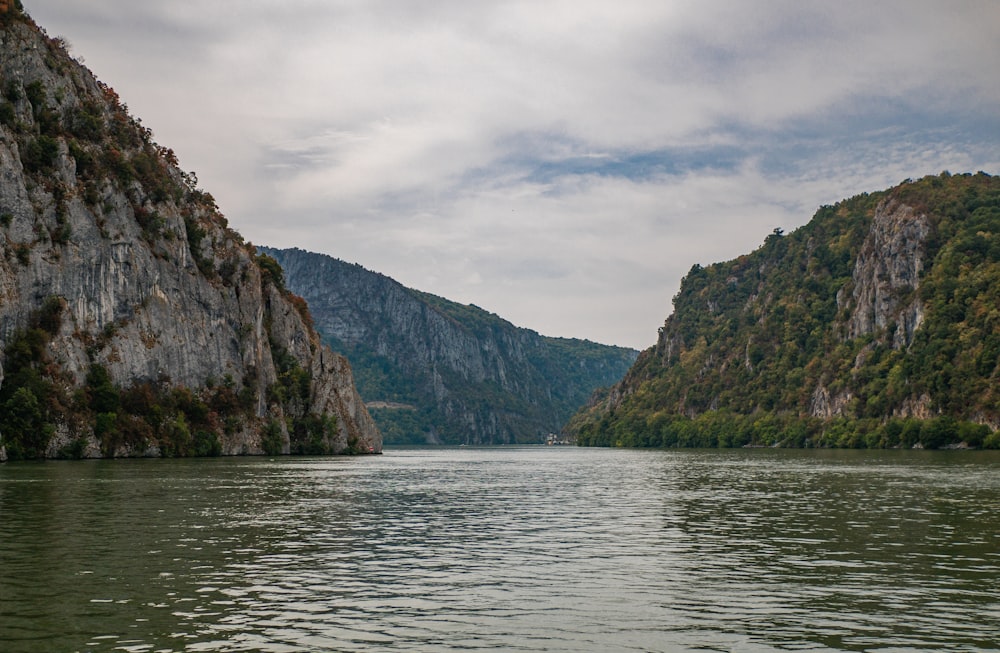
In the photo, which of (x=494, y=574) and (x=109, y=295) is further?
(x=109, y=295)

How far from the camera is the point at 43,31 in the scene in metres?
157

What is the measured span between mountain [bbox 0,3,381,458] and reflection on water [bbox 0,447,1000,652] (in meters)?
68.7

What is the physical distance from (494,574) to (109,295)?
125 metres

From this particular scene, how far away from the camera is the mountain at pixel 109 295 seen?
12231cm

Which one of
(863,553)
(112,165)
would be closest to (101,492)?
(863,553)

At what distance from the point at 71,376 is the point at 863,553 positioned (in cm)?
11598

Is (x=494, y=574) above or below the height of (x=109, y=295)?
below

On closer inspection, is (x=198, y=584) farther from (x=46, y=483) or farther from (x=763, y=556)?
(x=46, y=483)

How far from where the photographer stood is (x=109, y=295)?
141625mm

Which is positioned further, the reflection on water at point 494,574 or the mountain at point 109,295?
the mountain at point 109,295

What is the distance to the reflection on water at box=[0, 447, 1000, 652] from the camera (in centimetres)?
2191

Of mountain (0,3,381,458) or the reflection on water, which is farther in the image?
mountain (0,3,381,458)

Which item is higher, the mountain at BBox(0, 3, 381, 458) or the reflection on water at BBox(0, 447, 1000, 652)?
the mountain at BBox(0, 3, 381, 458)

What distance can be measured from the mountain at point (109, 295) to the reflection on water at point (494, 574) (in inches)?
2706
